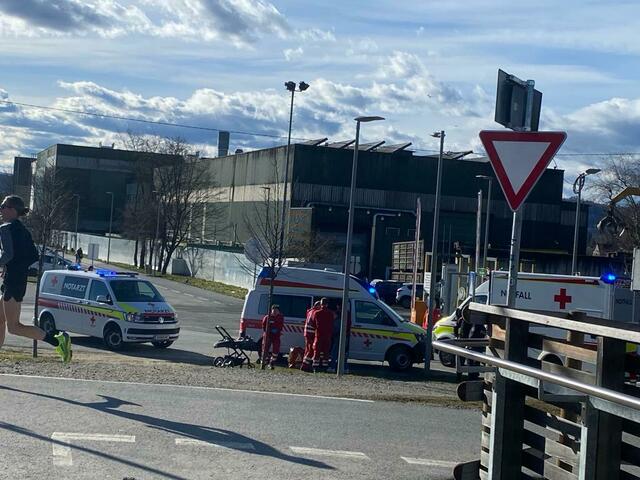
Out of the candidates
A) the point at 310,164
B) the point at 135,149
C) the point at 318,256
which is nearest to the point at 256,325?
the point at 318,256

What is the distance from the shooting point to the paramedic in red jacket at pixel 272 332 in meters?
22.3

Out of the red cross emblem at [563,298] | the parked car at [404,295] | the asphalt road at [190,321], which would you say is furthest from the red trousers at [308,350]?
the parked car at [404,295]

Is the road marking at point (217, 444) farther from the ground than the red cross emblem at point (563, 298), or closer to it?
closer to it

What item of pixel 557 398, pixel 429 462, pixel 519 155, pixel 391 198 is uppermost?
pixel 391 198

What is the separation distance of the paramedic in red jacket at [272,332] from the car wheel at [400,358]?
2856 millimetres

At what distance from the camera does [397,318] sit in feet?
80.8

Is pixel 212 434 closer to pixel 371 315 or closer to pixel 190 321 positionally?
pixel 371 315

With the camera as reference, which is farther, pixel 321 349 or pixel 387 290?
pixel 387 290

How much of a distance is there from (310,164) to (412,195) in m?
8.21

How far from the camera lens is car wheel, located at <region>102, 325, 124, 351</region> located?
25500 mm

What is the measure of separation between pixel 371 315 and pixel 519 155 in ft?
54.9

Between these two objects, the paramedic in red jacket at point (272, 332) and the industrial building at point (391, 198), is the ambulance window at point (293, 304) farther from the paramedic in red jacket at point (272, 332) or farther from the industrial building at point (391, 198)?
the industrial building at point (391, 198)

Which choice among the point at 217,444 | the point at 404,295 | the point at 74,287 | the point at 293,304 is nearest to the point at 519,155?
the point at 217,444

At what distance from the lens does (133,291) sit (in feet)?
85.6
